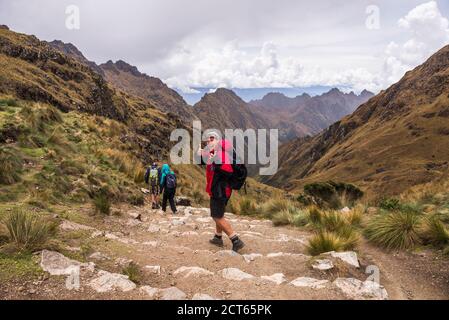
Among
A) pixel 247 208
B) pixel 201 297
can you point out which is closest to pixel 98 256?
pixel 201 297

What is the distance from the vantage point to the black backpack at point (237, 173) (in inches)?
289

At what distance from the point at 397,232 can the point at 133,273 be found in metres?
5.68

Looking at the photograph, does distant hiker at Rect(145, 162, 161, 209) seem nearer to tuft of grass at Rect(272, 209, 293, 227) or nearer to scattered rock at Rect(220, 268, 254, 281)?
tuft of grass at Rect(272, 209, 293, 227)

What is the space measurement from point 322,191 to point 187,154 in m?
27.7

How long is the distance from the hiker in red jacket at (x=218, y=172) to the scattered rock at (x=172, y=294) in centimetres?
279

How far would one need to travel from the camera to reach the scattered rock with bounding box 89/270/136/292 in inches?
191

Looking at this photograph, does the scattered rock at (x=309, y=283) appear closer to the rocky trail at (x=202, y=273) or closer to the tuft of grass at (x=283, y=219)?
the rocky trail at (x=202, y=273)

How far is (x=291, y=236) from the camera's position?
32.1 feet

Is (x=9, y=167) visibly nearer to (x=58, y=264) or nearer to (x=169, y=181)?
(x=169, y=181)

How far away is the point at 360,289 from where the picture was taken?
5.23 metres

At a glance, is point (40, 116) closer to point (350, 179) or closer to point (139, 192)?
point (139, 192)

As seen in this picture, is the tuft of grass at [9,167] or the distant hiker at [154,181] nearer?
the tuft of grass at [9,167]

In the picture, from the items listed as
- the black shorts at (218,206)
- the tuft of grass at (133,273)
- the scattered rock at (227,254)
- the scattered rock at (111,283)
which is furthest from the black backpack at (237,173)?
the scattered rock at (111,283)

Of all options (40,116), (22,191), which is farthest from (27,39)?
(22,191)
